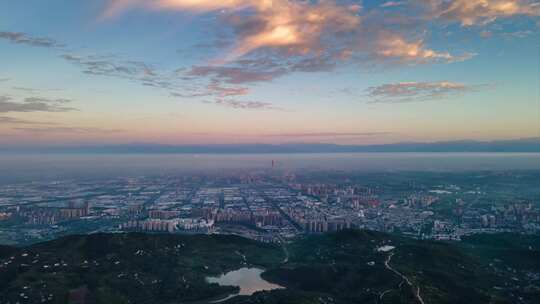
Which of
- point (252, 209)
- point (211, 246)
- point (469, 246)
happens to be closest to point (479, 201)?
point (469, 246)

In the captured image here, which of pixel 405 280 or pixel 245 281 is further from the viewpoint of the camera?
pixel 245 281

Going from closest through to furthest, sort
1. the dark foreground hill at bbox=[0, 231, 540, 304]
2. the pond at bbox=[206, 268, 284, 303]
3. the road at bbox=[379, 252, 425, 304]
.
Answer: the road at bbox=[379, 252, 425, 304] < the dark foreground hill at bbox=[0, 231, 540, 304] < the pond at bbox=[206, 268, 284, 303]

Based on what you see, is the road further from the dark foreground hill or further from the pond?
the pond

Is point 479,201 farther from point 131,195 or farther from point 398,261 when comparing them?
point 131,195

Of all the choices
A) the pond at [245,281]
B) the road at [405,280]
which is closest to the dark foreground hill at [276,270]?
the road at [405,280]

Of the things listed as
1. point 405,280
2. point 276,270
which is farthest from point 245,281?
point 405,280

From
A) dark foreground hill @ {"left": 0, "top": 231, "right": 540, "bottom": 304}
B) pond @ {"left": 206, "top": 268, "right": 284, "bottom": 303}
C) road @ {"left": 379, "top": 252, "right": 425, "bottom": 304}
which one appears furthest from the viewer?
pond @ {"left": 206, "top": 268, "right": 284, "bottom": 303}

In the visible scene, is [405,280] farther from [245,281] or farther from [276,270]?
[245,281]

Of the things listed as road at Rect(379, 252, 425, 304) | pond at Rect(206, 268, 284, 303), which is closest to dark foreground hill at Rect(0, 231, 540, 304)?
road at Rect(379, 252, 425, 304)
